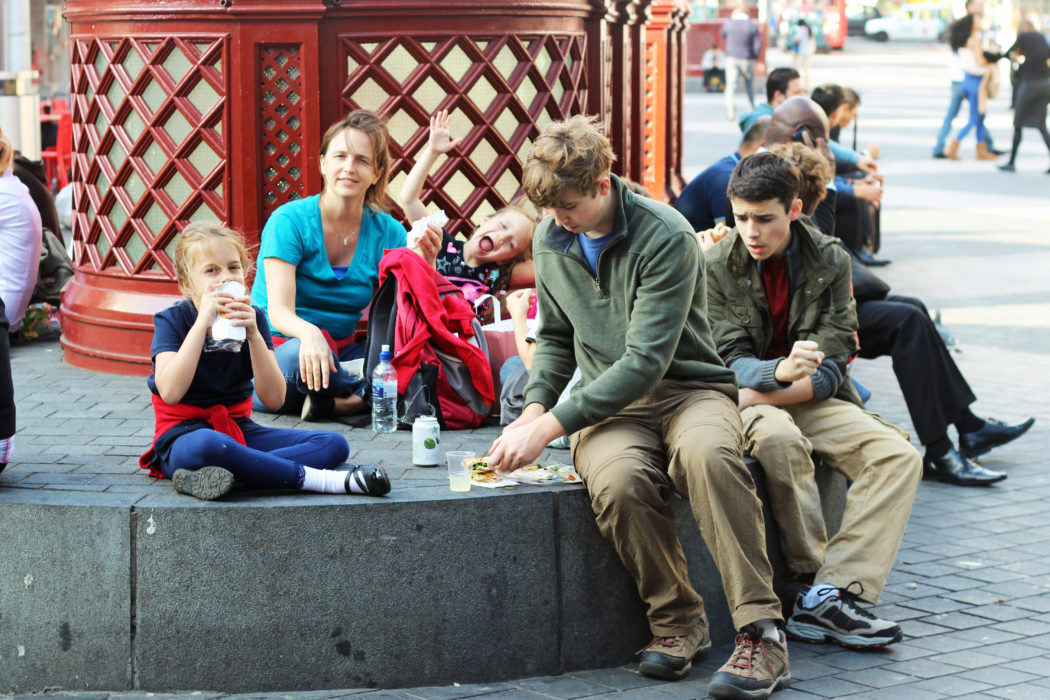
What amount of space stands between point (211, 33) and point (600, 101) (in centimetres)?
211

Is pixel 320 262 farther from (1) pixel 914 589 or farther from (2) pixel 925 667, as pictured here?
(2) pixel 925 667

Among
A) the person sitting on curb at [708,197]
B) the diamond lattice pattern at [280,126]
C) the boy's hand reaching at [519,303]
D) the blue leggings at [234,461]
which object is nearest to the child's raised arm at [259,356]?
the blue leggings at [234,461]

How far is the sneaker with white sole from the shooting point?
442 centimetres

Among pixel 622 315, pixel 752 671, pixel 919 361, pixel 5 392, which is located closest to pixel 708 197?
pixel 919 361

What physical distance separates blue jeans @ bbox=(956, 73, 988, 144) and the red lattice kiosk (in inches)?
557

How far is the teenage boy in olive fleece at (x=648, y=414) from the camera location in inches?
158

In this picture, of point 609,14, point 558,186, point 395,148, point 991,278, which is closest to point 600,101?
point 609,14

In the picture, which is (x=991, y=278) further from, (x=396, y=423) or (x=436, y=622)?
(x=436, y=622)

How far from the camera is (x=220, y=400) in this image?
4.34 meters

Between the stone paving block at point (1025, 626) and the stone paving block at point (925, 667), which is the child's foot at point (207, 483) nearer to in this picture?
the stone paving block at point (925, 667)

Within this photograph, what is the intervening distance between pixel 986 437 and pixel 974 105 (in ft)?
47.6

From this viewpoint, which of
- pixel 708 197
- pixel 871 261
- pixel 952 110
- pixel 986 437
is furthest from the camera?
pixel 952 110

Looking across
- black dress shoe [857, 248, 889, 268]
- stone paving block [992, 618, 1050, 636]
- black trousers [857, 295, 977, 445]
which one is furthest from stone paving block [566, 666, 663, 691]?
black dress shoe [857, 248, 889, 268]

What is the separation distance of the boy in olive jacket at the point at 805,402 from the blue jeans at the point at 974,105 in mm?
15711
